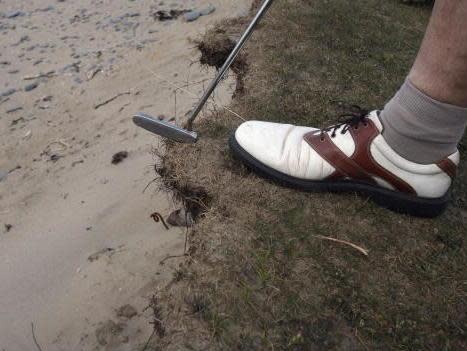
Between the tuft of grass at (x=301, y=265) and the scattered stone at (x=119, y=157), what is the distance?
1257 millimetres

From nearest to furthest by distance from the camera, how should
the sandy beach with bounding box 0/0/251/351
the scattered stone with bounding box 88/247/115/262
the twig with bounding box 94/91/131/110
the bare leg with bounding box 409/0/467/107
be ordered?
the bare leg with bounding box 409/0/467/107
the sandy beach with bounding box 0/0/251/351
the scattered stone with bounding box 88/247/115/262
the twig with bounding box 94/91/131/110

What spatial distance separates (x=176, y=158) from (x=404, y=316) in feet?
3.77

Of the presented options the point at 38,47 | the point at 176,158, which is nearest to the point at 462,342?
the point at 176,158

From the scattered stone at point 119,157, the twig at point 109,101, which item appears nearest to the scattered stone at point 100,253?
the scattered stone at point 119,157

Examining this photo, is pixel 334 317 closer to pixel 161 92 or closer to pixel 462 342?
pixel 462 342

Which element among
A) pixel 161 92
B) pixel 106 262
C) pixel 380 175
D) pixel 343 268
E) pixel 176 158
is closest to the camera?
pixel 343 268

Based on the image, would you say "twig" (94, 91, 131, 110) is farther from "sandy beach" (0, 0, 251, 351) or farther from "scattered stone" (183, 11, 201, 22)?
"scattered stone" (183, 11, 201, 22)

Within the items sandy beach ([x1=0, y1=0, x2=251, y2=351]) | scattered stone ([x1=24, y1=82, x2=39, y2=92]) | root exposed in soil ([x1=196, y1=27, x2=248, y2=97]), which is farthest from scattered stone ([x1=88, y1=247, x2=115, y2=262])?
scattered stone ([x1=24, y1=82, x2=39, y2=92])

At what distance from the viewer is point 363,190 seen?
1851 mm

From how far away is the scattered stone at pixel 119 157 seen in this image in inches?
133

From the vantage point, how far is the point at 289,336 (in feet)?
4.78

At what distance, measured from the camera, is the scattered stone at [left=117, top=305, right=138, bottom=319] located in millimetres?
2236

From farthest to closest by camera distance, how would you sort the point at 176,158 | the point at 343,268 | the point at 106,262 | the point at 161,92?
the point at 161,92 < the point at 106,262 < the point at 176,158 < the point at 343,268

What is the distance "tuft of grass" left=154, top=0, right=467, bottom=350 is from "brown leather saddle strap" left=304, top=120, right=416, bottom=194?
134 millimetres
